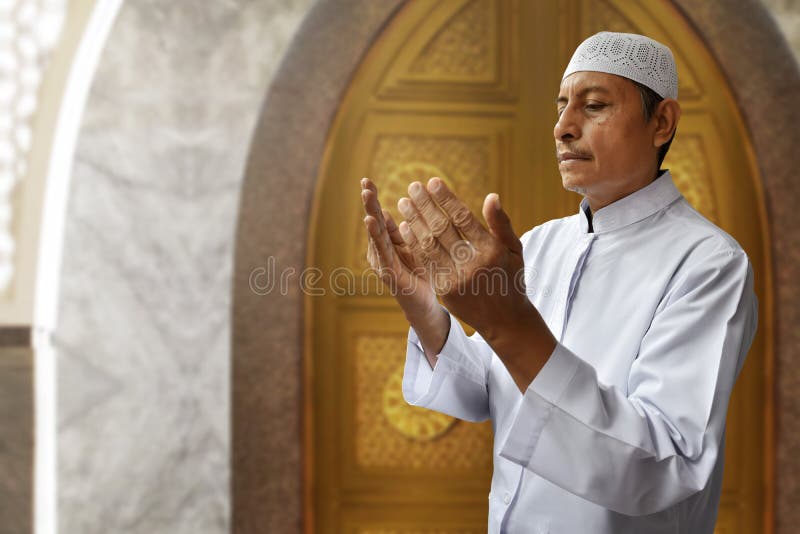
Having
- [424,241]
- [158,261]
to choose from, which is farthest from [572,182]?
[158,261]

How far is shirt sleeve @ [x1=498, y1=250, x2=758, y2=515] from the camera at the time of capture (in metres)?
0.84

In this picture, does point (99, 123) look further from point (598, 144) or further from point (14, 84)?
Answer: point (598, 144)

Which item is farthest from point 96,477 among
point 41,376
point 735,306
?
point 735,306

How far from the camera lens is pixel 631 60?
1150mm

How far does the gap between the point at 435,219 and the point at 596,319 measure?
42 cm

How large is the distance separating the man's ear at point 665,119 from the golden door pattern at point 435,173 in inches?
49.9

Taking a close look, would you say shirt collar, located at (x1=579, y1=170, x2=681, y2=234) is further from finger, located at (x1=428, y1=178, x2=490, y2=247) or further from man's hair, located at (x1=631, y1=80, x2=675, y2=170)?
finger, located at (x1=428, y1=178, x2=490, y2=247)

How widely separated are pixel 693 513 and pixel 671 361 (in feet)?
0.95

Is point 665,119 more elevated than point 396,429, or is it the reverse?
point 665,119

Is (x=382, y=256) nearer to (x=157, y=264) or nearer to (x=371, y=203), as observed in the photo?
(x=371, y=203)

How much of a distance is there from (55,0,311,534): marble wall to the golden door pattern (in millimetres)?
336

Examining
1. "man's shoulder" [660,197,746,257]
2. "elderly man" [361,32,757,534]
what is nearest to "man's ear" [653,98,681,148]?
"elderly man" [361,32,757,534]

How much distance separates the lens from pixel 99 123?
7.55ft

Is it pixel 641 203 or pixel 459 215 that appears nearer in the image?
pixel 459 215
